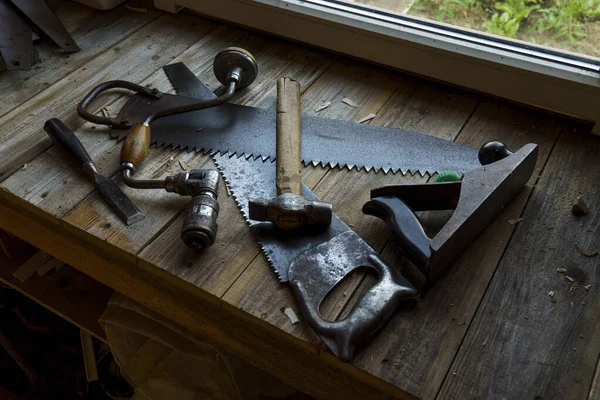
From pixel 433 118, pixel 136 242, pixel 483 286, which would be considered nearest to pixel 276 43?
pixel 433 118

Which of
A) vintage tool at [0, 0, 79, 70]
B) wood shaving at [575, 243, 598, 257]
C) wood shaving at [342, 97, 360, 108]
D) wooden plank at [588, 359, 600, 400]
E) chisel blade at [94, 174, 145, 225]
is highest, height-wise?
vintage tool at [0, 0, 79, 70]

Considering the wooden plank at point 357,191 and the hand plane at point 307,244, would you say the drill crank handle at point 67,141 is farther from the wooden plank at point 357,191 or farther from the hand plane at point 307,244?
the wooden plank at point 357,191

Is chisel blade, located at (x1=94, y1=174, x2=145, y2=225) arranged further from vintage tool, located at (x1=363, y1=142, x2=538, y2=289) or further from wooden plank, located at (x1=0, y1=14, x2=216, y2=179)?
vintage tool, located at (x1=363, y1=142, x2=538, y2=289)

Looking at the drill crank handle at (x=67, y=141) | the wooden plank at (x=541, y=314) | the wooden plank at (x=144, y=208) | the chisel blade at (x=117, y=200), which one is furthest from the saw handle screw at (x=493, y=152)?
the drill crank handle at (x=67, y=141)

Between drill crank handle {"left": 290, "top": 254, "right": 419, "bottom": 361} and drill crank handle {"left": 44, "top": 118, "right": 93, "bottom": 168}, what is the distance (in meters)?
0.50

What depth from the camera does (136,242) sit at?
975 mm

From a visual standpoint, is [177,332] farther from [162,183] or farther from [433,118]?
[433,118]

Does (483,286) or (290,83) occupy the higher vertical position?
(290,83)

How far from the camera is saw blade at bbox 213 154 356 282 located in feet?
3.06

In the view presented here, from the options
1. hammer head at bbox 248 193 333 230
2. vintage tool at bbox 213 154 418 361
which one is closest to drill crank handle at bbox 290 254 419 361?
vintage tool at bbox 213 154 418 361

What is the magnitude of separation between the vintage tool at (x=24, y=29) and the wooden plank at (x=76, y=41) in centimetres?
2

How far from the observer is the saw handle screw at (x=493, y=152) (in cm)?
99

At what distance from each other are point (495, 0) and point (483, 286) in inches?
27.1

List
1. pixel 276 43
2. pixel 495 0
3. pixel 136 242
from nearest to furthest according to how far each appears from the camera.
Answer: pixel 136 242
pixel 495 0
pixel 276 43
